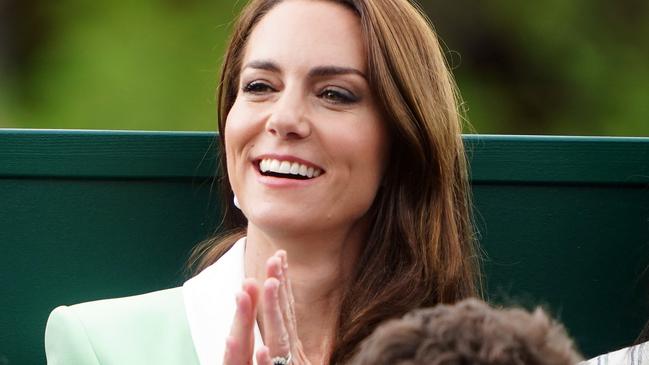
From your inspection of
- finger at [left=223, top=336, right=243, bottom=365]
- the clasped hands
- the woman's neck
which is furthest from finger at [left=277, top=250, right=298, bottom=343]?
the woman's neck

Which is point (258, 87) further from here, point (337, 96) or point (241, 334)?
point (241, 334)

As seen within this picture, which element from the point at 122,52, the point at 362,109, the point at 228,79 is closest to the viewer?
the point at 362,109

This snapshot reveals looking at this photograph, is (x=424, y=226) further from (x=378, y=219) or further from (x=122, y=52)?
(x=122, y=52)

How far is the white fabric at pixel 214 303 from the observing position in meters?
2.86

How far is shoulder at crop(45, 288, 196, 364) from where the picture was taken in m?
2.82

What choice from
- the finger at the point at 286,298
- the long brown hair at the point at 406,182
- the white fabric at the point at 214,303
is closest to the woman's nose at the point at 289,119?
the long brown hair at the point at 406,182

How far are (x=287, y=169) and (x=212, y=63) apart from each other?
99.4 inches

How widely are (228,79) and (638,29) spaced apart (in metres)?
2.94

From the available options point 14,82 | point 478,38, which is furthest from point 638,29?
point 14,82

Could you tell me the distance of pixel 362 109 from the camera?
295 cm

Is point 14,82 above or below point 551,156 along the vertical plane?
above

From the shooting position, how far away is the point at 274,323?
2.25 m

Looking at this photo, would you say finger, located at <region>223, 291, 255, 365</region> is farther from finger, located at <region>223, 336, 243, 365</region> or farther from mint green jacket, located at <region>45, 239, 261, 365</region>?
mint green jacket, located at <region>45, 239, 261, 365</region>

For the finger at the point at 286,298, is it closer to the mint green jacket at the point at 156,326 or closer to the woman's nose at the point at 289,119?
the mint green jacket at the point at 156,326
